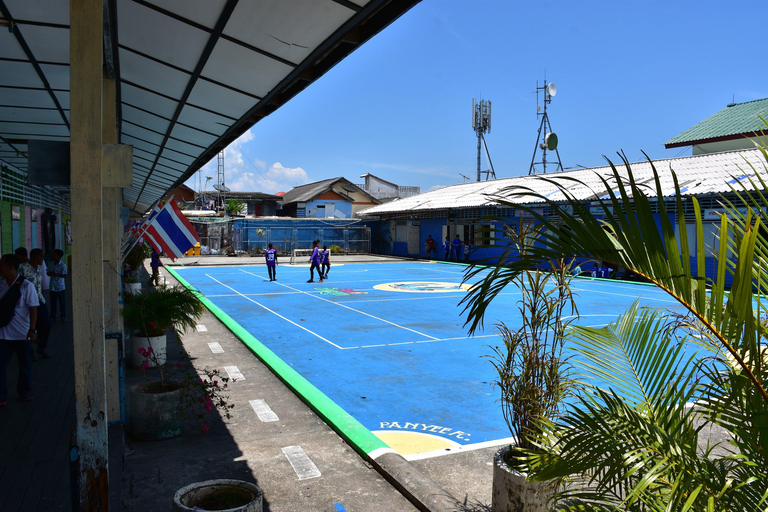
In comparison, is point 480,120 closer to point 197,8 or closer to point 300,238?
point 300,238

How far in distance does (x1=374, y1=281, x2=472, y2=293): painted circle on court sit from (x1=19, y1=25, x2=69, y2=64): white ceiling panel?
55.9ft

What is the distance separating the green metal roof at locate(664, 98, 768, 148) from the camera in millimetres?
34375

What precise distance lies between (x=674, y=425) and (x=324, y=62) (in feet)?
12.0

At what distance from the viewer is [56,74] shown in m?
6.41

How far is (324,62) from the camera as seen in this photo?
192 inches

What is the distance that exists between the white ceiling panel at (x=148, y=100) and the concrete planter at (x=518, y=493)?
5598mm

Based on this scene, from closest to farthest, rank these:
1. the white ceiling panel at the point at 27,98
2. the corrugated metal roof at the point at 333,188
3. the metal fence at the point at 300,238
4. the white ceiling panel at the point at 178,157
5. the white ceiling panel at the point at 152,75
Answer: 1. the white ceiling panel at the point at 152,75
2. the white ceiling panel at the point at 27,98
3. the white ceiling panel at the point at 178,157
4. the metal fence at the point at 300,238
5. the corrugated metal roof at the point at 333,188

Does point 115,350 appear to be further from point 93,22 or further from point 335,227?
point 335,227

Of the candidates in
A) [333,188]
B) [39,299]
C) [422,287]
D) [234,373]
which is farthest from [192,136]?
[333,188]

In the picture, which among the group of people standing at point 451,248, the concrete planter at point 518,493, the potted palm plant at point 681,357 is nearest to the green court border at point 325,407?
the concrete planter at point 518,493

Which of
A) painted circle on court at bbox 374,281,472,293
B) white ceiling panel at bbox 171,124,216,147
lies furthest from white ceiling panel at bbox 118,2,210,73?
painted circle on court at bbox 374,281,472,293

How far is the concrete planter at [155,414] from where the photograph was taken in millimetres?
6172

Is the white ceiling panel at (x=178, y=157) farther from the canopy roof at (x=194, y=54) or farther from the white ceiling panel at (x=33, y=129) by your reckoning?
the canopy roof at (x=194, y=54)

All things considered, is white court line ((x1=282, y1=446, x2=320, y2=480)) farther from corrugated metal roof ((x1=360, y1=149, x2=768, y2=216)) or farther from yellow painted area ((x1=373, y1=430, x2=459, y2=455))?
corrugated metal roof ((x1=360, y1=149, x2=768, y2=216))
